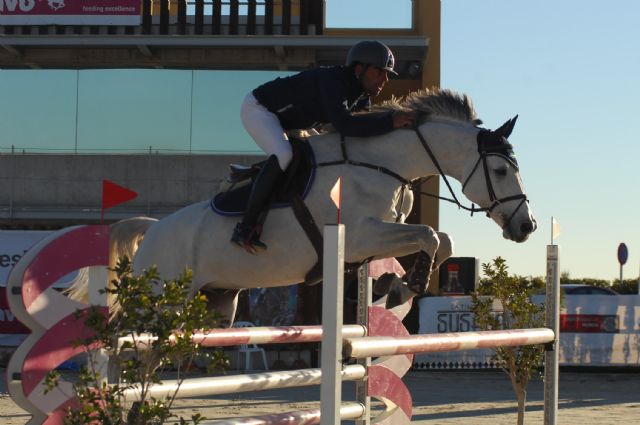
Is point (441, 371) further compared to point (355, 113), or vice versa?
point (441, 371)

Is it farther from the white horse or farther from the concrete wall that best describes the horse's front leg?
the concrete wall

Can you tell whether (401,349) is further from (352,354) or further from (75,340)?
(75,340)

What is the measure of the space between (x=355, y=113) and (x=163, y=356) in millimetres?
2314

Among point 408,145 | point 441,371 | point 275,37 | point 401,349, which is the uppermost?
point 275,37

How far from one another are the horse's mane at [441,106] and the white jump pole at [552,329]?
0.84 m

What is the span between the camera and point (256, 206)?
5.55 m

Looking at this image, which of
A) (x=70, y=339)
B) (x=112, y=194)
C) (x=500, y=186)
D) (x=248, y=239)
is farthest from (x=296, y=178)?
(x=70, y=339)

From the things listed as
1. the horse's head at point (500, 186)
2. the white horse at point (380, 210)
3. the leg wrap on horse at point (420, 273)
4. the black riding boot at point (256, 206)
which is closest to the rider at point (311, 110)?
the black riding boot at point (256, 206)

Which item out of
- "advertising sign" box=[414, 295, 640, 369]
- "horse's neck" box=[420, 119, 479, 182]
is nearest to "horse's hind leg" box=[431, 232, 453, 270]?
"horse's neck" box=[420, 119, 479, 182]

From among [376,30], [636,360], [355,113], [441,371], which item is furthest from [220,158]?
[355,113]

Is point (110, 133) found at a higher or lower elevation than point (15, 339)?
higher

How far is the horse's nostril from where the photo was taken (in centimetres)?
546

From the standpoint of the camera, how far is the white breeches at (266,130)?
18.4 feet

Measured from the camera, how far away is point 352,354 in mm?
4254
